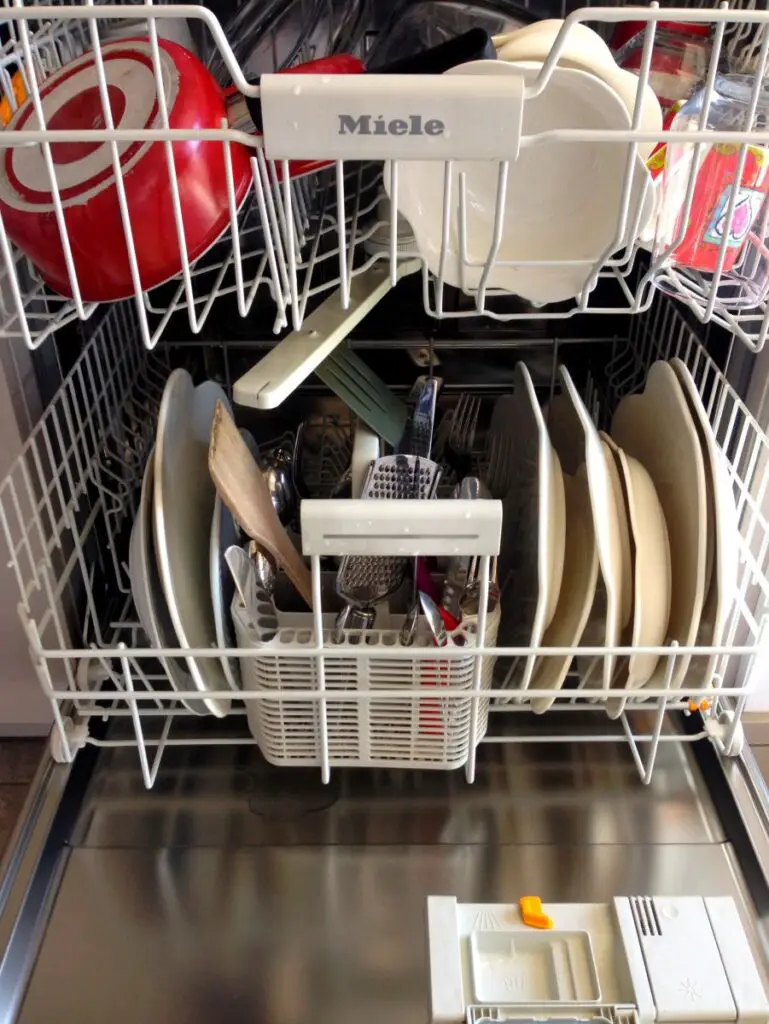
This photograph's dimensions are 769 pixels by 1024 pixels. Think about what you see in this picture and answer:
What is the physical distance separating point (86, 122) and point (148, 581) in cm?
33

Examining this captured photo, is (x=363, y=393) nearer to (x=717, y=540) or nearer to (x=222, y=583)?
(x=222, y=583)

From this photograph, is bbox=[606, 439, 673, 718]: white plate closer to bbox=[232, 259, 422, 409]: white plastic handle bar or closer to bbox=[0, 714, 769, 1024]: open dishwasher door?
bbox=[0, 714, 769, 1024]: open dishwasher door

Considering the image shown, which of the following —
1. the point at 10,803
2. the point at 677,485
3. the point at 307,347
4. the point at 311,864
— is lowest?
the point at 10,803

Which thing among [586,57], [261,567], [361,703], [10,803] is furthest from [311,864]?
[586,57]

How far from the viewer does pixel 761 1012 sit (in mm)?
604

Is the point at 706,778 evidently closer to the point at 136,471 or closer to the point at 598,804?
the point at 598,804

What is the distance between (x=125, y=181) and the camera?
58cm

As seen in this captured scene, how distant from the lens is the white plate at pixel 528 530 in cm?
71

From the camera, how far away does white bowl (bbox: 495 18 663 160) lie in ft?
2.06

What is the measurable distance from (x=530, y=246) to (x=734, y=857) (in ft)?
1.69

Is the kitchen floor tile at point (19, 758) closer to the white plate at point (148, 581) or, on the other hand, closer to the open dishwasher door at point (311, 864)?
the open dishwasher door at point (311, 864)

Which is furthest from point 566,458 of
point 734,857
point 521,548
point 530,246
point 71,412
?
point 71,412

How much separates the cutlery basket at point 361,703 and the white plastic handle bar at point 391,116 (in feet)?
1.13

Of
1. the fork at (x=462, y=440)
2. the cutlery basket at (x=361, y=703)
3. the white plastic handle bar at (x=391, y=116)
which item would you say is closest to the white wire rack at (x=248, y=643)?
the cutlery basket at (x=361, y=703)
